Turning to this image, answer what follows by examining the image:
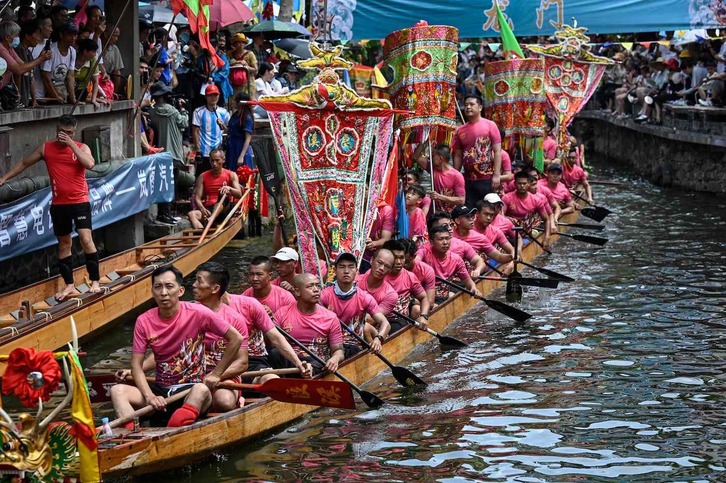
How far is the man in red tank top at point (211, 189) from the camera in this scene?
55.3ft

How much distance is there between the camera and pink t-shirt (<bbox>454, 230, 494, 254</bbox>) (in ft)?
48.7

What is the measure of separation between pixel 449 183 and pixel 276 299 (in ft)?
17.7

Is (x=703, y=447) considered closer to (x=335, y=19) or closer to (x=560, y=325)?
(x=560, y=325)

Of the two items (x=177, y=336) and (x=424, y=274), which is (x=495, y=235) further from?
(x=177, y=336)

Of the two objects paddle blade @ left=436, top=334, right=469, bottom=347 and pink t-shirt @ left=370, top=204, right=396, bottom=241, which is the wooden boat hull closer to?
pink t-shirt @ left=370, top=204, right=396, bottom=241

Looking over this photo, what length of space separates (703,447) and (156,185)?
31.9 ft

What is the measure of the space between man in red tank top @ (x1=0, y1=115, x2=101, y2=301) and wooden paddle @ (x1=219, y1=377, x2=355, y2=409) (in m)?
3.96

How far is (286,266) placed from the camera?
11.4 metres

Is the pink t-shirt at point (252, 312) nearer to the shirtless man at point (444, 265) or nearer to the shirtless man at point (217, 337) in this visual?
the shirtless man at point (217, 337)

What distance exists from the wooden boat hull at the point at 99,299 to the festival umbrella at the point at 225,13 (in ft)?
14.3

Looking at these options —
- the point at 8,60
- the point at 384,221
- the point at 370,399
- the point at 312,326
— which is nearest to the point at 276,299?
the point at 312,326

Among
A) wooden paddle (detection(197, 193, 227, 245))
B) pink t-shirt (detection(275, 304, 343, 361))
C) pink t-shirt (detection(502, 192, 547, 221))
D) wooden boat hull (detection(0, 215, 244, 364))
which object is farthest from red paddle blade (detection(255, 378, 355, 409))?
pink t-shirt (detection(502, 192, 547, 221))

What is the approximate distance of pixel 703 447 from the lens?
9.41 m

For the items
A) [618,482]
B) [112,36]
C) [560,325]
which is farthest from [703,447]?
[112,36]
